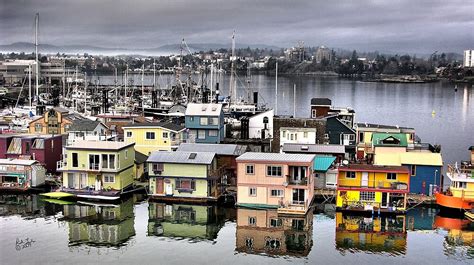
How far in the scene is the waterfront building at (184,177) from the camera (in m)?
24.3

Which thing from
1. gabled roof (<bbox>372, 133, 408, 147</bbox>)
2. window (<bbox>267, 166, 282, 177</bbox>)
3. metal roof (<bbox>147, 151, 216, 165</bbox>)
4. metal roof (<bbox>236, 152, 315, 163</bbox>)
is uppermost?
gabled roof (<bbox>372, 133, 408, 147</bbox>)

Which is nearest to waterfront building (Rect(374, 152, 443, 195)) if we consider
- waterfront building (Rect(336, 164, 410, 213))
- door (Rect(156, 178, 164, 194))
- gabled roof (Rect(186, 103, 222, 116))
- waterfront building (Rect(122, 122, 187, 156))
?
waterfront building (Rect(336, 164, 410, 213))

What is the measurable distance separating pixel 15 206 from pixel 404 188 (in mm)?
16609

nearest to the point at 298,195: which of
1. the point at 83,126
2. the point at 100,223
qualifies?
the point at 100,223

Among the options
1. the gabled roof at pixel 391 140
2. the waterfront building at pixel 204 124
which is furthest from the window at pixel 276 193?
the waterfront building at pixel 204 124

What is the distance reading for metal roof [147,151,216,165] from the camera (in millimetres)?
24250

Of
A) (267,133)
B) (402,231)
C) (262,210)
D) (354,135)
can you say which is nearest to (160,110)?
(267,133)

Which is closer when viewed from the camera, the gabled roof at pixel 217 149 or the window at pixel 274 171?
the window at pixel 274 171

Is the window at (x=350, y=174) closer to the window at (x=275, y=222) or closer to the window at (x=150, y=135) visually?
the window at (x=275, y=222)

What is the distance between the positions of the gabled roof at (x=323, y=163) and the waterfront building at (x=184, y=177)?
180 inches

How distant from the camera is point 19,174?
2620cm

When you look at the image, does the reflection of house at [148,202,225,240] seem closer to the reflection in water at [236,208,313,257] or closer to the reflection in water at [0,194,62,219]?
the reflection in water at [236,208,313,257]

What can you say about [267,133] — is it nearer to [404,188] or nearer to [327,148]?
[327,148]

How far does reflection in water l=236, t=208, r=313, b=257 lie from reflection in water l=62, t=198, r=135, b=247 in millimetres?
4332
